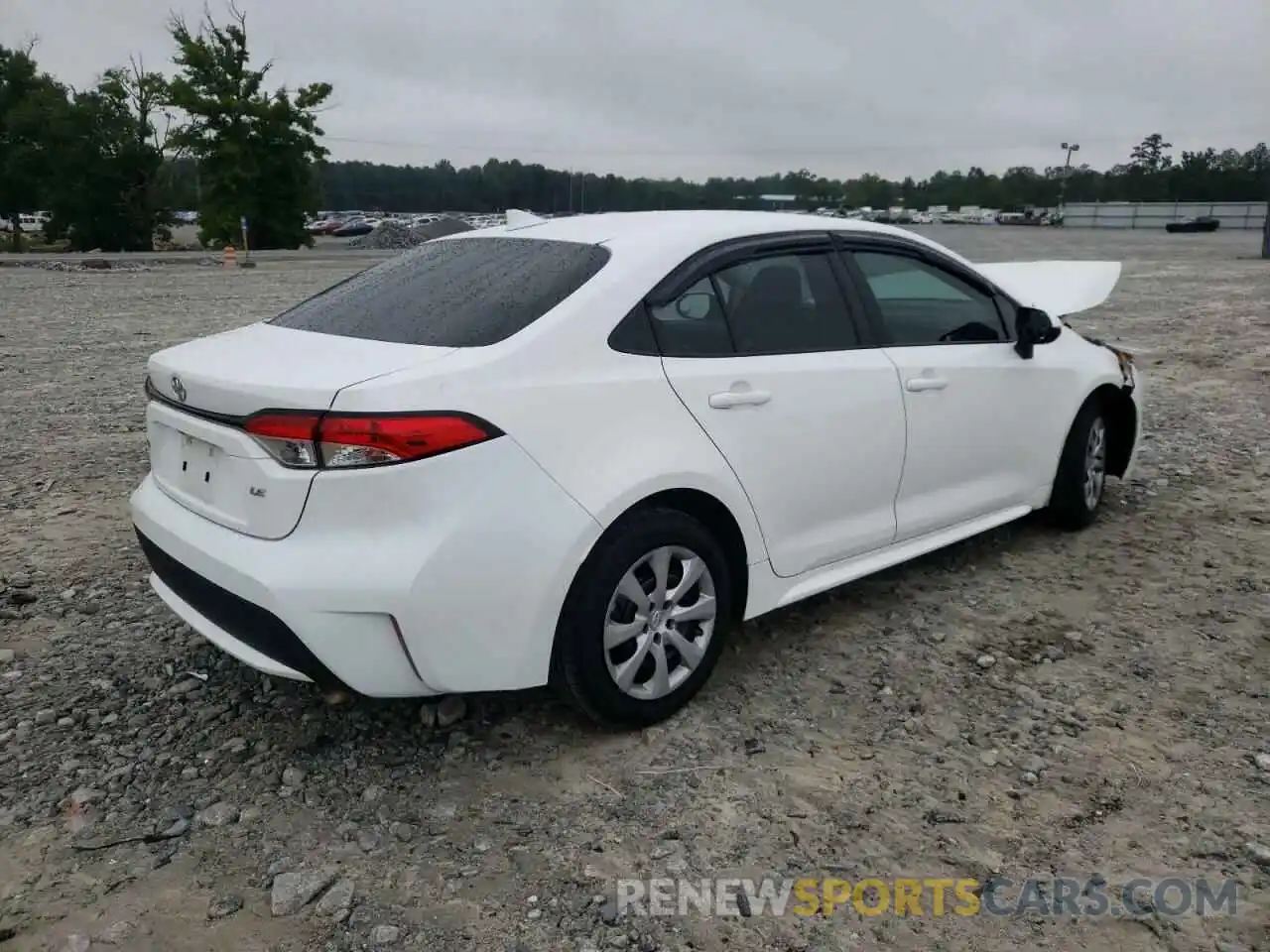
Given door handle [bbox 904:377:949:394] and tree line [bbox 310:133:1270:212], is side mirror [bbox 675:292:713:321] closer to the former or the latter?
door handle [bbox 904:377:949:394]

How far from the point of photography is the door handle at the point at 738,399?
325 centimetres

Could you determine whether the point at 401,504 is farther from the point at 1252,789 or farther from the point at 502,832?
the point at 1252,789

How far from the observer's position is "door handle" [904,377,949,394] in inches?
153

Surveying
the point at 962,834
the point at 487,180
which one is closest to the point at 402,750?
the point at 962,834

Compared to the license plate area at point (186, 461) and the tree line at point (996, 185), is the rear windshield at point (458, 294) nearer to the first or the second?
the license plate area at point (186, 461)

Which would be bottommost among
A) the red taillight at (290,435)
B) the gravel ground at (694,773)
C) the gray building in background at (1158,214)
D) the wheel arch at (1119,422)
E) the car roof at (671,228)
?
the gravel ground at (694,773)

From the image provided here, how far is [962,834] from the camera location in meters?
Result: 2.76

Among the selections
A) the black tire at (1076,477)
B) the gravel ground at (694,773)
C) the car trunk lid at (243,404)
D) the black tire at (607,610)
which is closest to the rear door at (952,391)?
the black tire at (1076,477)

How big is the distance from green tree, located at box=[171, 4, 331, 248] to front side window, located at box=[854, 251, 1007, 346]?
49.2m

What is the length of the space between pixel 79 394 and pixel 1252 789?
349 inches

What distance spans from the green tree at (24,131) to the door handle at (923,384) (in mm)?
54972

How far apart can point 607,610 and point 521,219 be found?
189 cm

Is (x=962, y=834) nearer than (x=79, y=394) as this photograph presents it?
Yes

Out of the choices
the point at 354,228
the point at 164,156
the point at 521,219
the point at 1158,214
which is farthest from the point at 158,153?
the point at 1158,214
